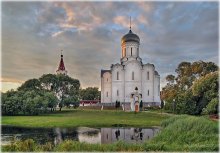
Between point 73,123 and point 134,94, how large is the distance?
21.6 metres

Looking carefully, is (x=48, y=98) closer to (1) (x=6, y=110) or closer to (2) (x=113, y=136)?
(1) (x=6, y=110)

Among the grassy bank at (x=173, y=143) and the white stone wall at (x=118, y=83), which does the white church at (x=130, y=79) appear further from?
the grassy bank at (x=173, y=143)

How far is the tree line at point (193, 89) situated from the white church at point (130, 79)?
5703 millimetres

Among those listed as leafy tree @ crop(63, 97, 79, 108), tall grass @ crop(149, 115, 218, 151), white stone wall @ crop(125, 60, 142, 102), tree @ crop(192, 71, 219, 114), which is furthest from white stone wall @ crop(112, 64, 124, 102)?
tall grass @ crop(149, 115, 218, 151)

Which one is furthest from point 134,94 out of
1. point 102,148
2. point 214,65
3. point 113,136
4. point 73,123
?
point 102,148

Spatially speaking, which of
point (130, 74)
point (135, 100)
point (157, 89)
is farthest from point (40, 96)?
point (157, 89)

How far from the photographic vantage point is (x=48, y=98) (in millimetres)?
35875

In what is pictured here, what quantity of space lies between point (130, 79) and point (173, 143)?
33.4 meters

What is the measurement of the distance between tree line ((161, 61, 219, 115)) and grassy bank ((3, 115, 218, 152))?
589 centimetres

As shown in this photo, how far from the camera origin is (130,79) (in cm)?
4438

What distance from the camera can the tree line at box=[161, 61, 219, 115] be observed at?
1997 centimetres

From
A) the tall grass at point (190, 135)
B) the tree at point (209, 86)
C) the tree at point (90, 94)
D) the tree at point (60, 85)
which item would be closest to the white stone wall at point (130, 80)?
the tree at point (60, 85)

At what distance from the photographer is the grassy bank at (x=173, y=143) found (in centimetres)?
934

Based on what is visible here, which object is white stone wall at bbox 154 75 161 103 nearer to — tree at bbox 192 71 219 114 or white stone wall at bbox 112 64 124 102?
white stone wall at bbox 112 64 124 102
